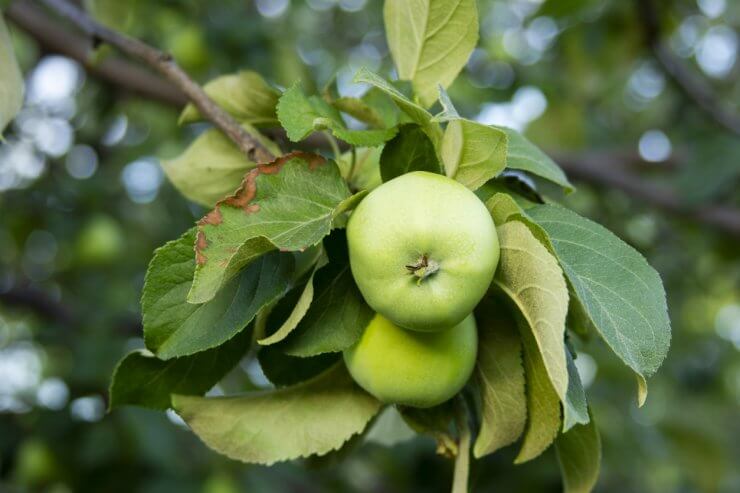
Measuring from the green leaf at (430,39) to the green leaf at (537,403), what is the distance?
30cm

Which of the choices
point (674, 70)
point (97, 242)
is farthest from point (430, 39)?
point (97, 242)

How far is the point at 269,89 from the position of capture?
3.00 ft

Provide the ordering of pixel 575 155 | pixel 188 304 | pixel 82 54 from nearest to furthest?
pixel 188 304, pixel 82 54, pixel 575 155

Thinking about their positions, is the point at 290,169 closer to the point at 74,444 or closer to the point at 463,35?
the point at 463,35

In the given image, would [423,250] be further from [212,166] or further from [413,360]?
[212,166]

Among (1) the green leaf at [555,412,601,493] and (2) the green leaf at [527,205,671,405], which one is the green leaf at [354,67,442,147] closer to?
(2) the green leaf at [527,205,671,405]

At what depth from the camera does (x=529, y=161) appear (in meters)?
0.77

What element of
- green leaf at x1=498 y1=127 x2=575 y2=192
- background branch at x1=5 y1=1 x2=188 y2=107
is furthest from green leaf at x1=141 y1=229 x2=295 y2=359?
background branch at x1=5 y1=1 x2=188 y2=107

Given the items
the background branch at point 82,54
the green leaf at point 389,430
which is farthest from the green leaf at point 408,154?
the background branch at point 82,54

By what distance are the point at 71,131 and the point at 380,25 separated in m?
1.36

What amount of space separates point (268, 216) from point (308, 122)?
9 cm

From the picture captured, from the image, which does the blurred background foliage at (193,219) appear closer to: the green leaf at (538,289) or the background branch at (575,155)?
the background branch at (575,155)

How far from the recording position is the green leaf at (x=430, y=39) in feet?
2.79

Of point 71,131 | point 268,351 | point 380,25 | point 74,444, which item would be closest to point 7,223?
point 71,131
